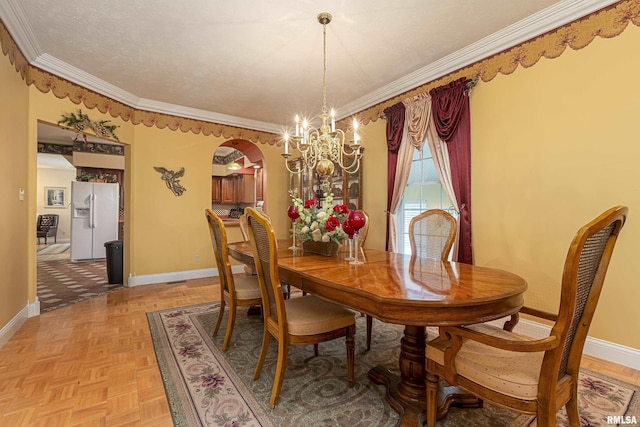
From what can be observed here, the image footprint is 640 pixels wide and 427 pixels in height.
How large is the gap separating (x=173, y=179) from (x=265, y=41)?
9.26 feet

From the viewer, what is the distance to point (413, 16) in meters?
2.46

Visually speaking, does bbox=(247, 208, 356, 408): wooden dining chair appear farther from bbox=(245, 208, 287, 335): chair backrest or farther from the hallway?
the hallway

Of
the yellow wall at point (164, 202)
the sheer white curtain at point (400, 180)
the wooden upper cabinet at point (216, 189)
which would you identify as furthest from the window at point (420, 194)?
the wooden upper cabinet at point (216, 189)

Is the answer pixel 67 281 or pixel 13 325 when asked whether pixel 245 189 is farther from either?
pixel 13 325

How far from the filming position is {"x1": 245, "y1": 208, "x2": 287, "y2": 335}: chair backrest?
65.1 inches

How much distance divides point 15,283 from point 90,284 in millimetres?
1973

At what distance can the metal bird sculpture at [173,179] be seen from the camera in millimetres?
4605

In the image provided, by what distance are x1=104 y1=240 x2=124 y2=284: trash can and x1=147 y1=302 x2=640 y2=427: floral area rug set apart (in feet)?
8.16

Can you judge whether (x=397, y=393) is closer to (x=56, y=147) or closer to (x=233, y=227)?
(x=233, y=227)

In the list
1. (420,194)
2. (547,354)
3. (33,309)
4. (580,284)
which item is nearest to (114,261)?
(33,309)

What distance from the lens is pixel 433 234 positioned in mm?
2457

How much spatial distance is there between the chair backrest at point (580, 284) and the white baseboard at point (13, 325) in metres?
3.72

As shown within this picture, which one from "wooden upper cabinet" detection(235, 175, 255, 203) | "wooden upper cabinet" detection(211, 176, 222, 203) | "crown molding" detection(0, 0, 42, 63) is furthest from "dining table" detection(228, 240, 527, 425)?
"wooden upper cabinet" detection(211, 176, 222, 203)

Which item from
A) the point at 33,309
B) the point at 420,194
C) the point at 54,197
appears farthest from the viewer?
the point at 54,197
